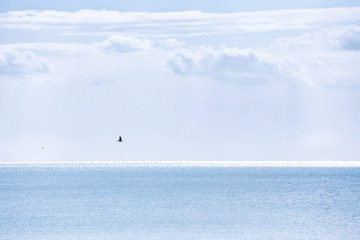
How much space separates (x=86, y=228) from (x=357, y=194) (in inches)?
2063

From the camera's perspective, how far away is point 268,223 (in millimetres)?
66125

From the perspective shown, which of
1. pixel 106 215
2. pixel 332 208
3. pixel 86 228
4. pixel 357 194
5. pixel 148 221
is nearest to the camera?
pixel 86 228

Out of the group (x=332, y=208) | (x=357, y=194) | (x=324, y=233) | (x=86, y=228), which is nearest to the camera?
(x=324, y=233)

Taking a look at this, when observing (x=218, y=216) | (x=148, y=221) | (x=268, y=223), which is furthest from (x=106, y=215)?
(x=268, y=223)

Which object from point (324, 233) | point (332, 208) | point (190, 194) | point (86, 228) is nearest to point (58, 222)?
point (86, 228)

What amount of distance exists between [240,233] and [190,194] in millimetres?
43168

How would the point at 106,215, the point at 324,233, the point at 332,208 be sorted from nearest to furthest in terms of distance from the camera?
1. the point at 324,233
2. the point at 106,215
3. the point at 332,208

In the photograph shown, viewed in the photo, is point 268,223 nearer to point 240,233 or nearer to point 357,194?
point 240,233

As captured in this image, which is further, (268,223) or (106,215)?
(106,215)

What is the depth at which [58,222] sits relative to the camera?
66938 millimetres

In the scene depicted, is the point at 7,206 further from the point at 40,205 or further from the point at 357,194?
the point at 357,194

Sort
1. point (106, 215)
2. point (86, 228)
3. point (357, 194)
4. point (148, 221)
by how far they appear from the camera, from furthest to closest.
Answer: point (357, 194)
point (106, 215)
point (148, 221)
point (86, 228)

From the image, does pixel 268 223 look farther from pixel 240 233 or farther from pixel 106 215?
pixel 106 215

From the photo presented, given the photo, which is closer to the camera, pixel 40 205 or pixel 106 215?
pixel 106 215
